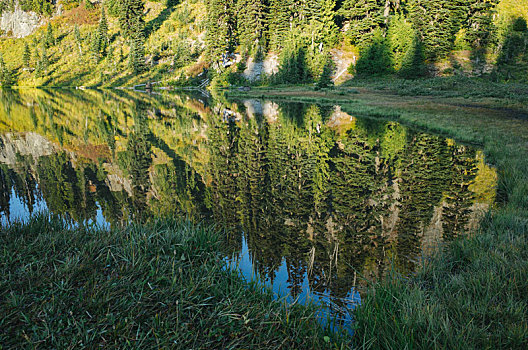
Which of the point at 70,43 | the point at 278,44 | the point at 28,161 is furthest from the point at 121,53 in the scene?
the point at 28,161

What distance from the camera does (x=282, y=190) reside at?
1038 cm

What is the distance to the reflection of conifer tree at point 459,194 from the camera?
7638 mm

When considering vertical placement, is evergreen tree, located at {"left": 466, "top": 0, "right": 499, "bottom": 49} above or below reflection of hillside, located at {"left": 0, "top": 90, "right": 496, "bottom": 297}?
above

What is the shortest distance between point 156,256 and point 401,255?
15.4 ft

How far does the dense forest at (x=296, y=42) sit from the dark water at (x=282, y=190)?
43.8m

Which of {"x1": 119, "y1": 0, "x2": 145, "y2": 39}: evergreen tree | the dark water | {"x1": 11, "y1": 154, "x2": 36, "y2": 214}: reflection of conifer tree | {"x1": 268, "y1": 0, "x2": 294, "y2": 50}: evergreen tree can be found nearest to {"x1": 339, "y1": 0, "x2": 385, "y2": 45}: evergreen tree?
{"x1": 268, "y1": 0, "x2": 294, "y2": 50}: evergreen tree

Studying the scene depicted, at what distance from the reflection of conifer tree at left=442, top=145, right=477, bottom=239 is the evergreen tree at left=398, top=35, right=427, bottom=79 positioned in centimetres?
4822

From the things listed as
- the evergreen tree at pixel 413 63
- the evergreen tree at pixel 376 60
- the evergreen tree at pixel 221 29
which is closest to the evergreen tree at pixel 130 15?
the evergreen tree at pixel 221 29

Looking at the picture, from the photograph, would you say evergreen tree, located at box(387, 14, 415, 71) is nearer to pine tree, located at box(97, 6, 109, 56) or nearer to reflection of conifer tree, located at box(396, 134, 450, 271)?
reflection of conifer tree, located at box(396, 134, 450, 271)

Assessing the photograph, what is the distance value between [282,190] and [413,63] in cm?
5682

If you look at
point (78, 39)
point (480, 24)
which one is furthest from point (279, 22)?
point (78, 39)

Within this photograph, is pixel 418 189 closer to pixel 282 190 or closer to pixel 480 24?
pixel 282 190

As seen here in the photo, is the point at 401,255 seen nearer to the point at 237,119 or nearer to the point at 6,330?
the point at 6,330

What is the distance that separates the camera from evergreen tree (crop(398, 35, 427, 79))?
185 feet
